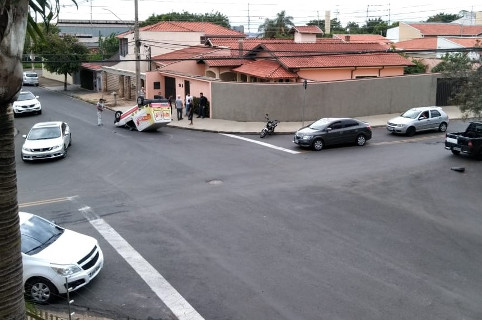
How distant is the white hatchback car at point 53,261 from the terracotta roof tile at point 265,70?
25076 millimetres

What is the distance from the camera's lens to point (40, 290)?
986 cm

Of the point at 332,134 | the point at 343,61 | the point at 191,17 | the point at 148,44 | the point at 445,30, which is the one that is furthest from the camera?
the point at 191,17

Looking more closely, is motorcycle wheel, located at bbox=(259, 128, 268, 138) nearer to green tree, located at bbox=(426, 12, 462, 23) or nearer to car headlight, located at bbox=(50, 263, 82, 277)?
car headlight, located at bbox=(50, 263, 82, 277)

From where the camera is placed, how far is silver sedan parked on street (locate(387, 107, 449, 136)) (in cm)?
2716

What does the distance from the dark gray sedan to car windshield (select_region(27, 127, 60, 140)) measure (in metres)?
10.7

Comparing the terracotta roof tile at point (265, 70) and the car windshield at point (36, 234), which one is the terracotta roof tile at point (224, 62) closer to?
the terracotta roof tile at point (265, 70)

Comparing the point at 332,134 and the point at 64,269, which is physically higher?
the point at 332,134

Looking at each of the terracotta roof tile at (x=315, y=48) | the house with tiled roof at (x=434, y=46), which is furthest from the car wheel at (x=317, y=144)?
the house with tiled roof at (x=434, y=46)

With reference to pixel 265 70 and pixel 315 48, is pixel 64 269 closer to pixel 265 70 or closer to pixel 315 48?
pixel 265 70

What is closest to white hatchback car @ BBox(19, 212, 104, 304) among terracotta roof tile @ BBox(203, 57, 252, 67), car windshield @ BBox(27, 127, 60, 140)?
car windshield @ BBox(27, 127, 60, 140)

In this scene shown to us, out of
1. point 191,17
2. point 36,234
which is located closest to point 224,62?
point 36,234

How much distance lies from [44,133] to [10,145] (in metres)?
19.6

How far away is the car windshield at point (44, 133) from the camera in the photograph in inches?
892

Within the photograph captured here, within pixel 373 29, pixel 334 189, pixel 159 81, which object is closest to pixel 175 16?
pixel 373 29
